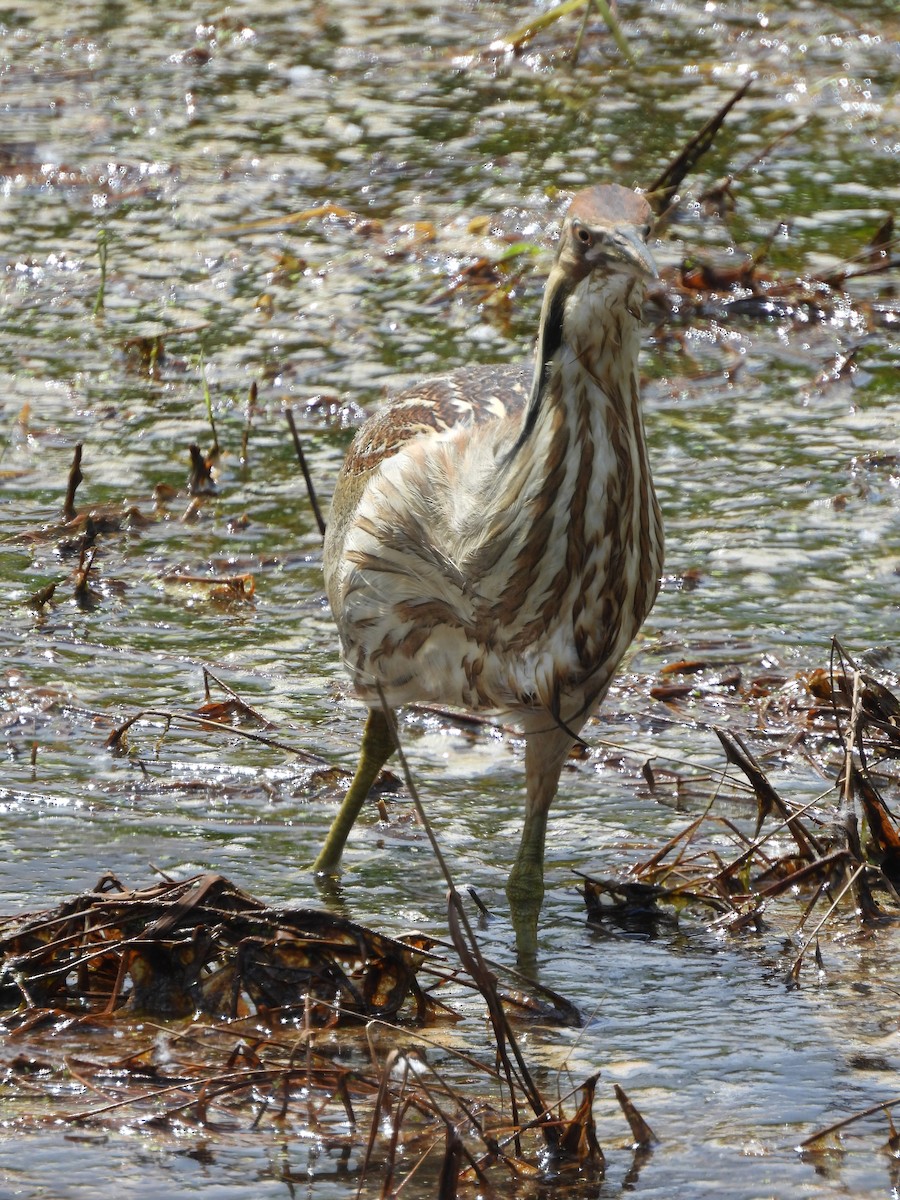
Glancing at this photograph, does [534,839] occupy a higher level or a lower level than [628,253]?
lower

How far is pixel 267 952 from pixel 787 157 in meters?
7.24

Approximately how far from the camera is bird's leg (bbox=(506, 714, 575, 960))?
181 inches

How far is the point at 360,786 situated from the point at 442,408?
99cm

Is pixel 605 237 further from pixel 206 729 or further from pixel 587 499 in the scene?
pixel 206 729

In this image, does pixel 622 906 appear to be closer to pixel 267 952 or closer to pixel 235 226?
pixel 267 952

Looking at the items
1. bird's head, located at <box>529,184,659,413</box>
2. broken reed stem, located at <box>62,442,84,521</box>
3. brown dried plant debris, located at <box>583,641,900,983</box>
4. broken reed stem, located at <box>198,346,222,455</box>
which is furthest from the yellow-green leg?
broken reed stem, located at <box>198,346,222,455</box>

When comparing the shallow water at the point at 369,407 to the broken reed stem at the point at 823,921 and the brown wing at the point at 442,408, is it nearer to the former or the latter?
the broken reed stem at the point at 823,921

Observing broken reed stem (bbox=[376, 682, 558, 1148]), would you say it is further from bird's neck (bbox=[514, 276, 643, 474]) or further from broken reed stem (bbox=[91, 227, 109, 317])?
broken reed stem (bbox=[91, 227, 109, 317])

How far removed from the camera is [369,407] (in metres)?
7.74

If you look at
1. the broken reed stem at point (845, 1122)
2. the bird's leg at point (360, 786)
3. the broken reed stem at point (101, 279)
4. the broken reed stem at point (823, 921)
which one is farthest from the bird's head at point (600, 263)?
the broken reed stem at point (101, 279)

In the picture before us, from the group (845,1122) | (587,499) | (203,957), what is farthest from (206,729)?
(845,1122)

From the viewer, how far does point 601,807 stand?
5.33 meters

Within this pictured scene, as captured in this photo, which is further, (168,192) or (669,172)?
(168,192)

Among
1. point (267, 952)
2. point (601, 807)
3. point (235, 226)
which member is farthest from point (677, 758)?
point (235, 226)
